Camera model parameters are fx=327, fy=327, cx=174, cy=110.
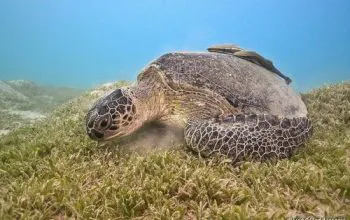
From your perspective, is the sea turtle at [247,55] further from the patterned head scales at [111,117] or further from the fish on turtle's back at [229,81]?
the patterned head scales at [111,117]

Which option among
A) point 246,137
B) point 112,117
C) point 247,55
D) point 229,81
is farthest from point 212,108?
point 247,55

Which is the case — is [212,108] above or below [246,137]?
above

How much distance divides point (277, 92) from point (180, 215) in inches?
133

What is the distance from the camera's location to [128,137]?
17.4 feet

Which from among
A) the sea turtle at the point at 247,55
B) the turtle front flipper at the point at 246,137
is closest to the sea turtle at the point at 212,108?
the turtle front flipper at the point at 246,137

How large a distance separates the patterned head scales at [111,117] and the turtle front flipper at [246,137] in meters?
0.91

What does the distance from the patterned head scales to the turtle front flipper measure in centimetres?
91

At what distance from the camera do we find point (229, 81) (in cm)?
536

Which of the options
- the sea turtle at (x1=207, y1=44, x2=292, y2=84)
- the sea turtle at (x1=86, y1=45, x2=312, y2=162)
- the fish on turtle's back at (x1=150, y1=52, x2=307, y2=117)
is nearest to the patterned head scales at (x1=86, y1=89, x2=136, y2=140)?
the sea turtle at (x1=86, y1=45, x2=312, y2=162)

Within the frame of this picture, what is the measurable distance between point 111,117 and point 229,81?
2.02 meters

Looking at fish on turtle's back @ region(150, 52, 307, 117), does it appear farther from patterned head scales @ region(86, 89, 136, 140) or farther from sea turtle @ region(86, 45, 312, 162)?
patterned head scales @ region(86, 89, 136, 140)

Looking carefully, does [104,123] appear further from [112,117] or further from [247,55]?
[247,55]

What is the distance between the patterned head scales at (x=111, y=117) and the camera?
4.63m

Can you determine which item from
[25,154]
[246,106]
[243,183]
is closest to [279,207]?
[243,183]
